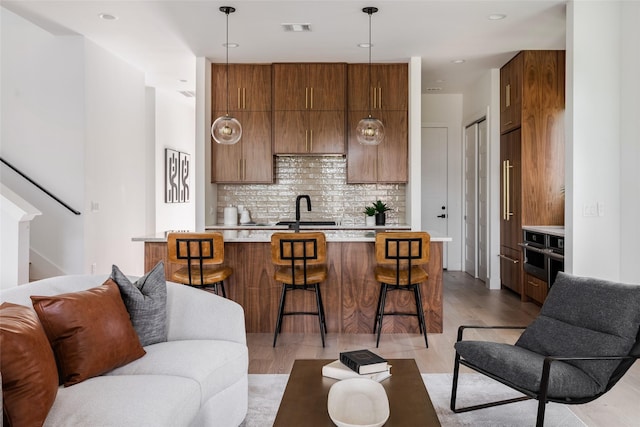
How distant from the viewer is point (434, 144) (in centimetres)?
826

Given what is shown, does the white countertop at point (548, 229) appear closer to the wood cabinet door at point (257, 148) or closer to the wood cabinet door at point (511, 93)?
the wood cabinet door at point (511, 93)

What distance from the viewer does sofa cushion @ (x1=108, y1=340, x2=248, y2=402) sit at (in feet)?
7.22

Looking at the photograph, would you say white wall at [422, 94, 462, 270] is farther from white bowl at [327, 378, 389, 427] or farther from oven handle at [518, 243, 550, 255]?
white bowl at [327, 378, 389, 427]

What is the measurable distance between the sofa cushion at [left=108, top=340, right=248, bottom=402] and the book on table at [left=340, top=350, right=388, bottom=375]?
57 cm

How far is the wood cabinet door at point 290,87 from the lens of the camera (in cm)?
638

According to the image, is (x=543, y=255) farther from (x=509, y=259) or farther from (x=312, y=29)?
(x=312, y=29)

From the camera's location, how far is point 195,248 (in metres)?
4.06

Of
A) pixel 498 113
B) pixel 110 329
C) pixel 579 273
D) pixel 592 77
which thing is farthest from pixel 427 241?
pixel 498 113

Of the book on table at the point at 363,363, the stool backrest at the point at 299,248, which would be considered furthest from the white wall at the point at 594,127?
the book on table at the point at 363,363

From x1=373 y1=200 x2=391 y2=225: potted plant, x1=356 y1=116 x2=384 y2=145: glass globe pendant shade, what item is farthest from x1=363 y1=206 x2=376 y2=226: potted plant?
x1=356 y1=116 x2=384 y2=145: glass globe pendant shade

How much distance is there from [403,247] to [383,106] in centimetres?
288

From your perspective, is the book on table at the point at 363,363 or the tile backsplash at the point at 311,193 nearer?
the book on table at the point at 363,363

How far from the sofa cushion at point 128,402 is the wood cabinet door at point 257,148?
454 centimetres

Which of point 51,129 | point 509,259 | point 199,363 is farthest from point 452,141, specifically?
point 199,363
